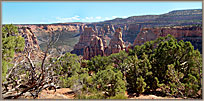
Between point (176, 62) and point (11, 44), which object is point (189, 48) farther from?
point (11, 44)

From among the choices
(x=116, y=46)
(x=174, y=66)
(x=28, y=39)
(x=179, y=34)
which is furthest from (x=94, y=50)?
(x=28, y=39)

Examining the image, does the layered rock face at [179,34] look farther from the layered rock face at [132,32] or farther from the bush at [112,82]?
the layered rock face at [132,32]

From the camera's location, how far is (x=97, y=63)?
27.4 meters

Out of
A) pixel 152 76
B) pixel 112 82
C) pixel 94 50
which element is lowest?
pixel 112 82

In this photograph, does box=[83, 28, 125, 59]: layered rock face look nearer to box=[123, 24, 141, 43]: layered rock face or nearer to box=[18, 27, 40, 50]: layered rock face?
box=[18, 27, 40, 50]: layered rock face

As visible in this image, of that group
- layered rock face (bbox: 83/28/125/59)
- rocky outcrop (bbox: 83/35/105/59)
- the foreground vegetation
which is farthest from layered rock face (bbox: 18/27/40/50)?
layered rock face (bbox: 83/28/125/59)

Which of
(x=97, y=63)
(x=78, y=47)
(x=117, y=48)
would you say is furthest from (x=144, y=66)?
(x=78, y=47)

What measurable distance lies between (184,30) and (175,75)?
172ft

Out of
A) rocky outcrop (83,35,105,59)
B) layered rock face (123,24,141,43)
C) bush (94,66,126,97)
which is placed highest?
layered rock face (123,24,141,43)

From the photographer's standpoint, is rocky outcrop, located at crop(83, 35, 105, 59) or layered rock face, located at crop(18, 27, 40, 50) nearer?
layered rock face, located at crop(18, 27, 40, 50)

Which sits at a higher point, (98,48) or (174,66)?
(98,48)

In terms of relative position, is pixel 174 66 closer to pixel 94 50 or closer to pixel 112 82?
pixel 112 82

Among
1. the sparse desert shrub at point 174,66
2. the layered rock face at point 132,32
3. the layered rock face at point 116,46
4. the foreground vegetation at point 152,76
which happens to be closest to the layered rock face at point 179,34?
the layered rock face at point 116,46

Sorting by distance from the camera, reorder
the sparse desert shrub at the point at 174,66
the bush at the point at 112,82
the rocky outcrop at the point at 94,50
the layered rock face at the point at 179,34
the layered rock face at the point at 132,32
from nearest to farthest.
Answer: the sparse desert shrub at the point at 174,66 < the bush at the point at 112,82 < the layered rock face at the point at 179,34 < the rocky outcrop at the point at 94,50 < the layered rock face at the point at 132,32
